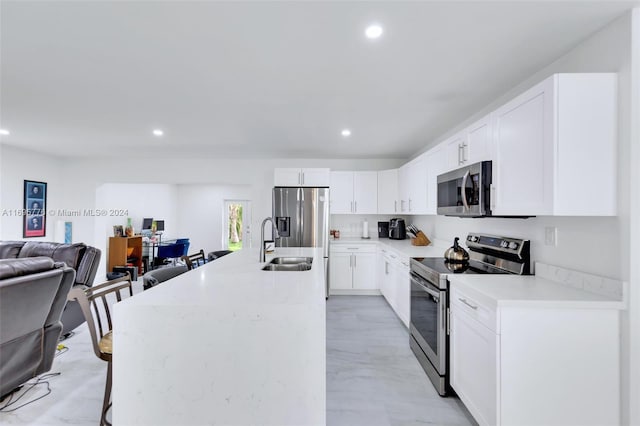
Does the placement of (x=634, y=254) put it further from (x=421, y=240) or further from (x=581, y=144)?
(x=421, y=240)

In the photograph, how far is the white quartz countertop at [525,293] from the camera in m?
1.50

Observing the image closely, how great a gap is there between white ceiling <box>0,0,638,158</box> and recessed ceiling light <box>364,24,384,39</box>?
0.04m

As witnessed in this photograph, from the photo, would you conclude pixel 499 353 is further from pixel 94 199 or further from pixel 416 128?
pixel 94 199

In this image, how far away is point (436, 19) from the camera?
5.16 feet

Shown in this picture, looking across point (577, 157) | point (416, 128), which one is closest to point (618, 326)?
point (577, 157)

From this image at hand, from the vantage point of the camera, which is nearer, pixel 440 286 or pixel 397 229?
pixel 440 286

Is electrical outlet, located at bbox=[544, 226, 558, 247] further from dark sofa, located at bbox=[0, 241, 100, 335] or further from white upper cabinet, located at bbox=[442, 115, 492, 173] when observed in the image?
dark sofa, located at bbox=[0, 241, 100, 335]

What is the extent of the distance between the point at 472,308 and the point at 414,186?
8.04 feet

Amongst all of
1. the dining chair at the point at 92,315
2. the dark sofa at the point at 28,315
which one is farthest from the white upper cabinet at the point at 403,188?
the dark sofa at the point at 28,315

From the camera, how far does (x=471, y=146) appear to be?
2.40 metres

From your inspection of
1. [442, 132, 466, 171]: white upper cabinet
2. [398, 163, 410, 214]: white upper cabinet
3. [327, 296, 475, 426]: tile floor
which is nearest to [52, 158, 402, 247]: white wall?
[398, 163, 410, 214]: white upper cabinet

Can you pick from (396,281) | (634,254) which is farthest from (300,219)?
(634,254)

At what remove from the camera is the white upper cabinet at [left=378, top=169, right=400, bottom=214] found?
4969 millimetres

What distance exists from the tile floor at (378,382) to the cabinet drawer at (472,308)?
712 millimetres
